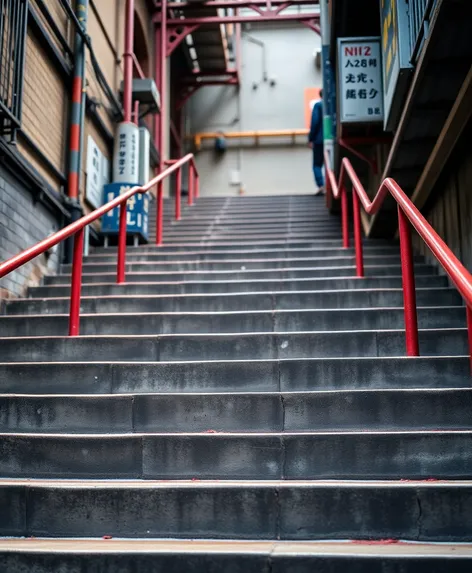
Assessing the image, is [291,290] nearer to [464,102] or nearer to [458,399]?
[464,102]

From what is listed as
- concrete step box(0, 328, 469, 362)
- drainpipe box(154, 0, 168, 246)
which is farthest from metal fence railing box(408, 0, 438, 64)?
drainpipe box(154, 0, 168, 246)

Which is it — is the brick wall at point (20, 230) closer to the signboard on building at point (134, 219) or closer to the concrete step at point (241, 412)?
the signboard on building at point (134, 219)

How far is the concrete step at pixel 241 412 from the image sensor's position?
326 centimetres

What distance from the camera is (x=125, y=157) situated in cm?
927

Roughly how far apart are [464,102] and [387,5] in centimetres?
185

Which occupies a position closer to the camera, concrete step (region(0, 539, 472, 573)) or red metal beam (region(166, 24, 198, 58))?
concrete step (region(0, 539, 472, 573))

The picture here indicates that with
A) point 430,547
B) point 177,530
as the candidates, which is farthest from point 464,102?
point 177,530

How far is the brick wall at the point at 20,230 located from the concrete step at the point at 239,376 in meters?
1.76

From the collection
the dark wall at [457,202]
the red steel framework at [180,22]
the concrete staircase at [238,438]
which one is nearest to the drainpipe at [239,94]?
the red steel framework at [180,22]

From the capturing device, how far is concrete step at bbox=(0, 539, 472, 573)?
232 centimetres

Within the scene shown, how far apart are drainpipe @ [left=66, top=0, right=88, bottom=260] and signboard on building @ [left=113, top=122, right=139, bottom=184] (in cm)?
150

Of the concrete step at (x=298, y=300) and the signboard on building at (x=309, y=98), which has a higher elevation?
the signboard on building at (x=309, y=98)

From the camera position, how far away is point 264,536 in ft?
8.79

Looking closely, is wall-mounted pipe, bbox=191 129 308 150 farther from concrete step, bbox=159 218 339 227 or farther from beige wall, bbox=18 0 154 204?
concrete step, bbox=159 218 339 227
